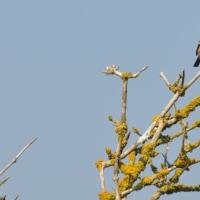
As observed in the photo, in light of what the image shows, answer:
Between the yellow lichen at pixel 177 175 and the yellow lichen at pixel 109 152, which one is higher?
the yellow lichen at pixel 109 152

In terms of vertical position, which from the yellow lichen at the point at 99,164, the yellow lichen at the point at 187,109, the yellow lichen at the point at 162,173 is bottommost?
the yellow lichen at the point at 162,173

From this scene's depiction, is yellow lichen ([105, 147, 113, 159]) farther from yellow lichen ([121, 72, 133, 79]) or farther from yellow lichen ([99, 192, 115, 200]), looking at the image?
yellow lichen ([121, 72, 133, 79])

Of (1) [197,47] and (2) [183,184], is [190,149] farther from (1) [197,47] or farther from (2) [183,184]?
(1) [197,47]

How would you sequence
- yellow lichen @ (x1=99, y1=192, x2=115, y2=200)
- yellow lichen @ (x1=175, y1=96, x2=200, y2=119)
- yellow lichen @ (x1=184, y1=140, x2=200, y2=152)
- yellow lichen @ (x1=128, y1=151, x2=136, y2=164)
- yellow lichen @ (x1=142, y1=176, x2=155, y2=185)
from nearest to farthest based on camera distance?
yellow lichen @ (x1=99, y1=192, x2=115, y2=200) → yellow lichen @ (x1=142, y1=176, x2=155, y2=185) → yellow lichen @ (x1=128, y1=151, x2=136, y2=164) → yellow lichen @ (x1=175, y1=96, x2=200, y2=119) → yellow lichen @ (x1=184, y1=140, x2=200, y2=152)

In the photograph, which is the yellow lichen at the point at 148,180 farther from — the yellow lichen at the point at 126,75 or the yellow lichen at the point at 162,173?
the yellow lichen at the point at 126,75

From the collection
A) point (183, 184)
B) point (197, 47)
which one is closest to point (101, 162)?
point (183, 184)

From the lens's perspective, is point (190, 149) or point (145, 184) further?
point (190, 149)

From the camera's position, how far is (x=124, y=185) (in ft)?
21.7

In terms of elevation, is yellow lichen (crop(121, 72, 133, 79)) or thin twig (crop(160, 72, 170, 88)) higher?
thin twig (crop(160, 72, 170, 88))

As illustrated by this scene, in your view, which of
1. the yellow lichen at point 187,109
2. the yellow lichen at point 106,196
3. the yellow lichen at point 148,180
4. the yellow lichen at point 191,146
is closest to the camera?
the yellow lichen at point 106,196

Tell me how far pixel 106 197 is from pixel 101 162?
455mm

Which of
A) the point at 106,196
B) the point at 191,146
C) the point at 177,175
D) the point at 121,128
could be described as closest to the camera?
the point at 106,196

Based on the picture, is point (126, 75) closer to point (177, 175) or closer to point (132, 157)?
point (132, 157)

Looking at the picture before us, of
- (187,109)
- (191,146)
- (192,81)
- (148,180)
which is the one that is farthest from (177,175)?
(192,81)
